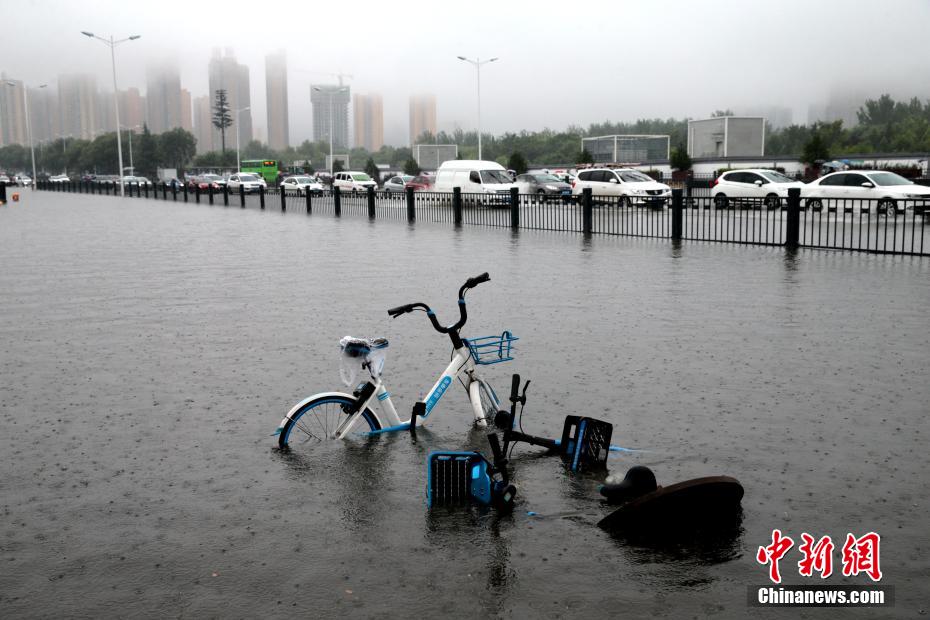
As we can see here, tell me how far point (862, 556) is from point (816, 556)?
19cm

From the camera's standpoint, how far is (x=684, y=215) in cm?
2783

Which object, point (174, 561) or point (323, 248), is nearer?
point (174, 561)

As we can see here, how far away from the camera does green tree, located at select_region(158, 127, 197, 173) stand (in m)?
140

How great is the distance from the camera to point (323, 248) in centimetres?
1959

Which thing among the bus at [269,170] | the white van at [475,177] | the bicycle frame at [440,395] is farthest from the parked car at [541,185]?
the bus at [269,170]

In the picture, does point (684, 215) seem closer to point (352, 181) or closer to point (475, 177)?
point (475, 177)

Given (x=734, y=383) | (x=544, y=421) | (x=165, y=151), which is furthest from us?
(x=165, y=151)

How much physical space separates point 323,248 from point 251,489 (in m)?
14.9

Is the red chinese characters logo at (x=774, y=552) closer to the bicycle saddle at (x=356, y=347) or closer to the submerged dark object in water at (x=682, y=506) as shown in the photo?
the submerged dark object in water at (x=682, y=506)

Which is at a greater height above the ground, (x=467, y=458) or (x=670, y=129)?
(x=670, y=129)

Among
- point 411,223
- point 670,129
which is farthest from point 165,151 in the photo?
point 411,223

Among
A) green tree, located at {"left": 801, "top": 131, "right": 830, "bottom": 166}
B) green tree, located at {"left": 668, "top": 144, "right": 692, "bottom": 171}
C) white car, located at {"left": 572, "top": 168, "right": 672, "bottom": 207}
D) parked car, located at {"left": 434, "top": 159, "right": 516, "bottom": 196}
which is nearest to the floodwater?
white car, located at {"left": 572, "top": 168, "right": 672, "bottom": 207}

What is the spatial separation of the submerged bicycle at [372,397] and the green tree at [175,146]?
140m

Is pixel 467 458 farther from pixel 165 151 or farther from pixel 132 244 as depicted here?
pixel 165 151
